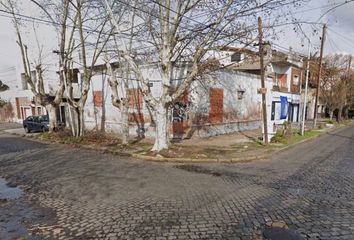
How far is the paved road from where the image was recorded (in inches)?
185

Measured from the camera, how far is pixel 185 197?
6352 mm

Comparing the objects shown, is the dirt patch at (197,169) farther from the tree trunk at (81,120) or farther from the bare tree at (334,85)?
the bare tree at (334,85)

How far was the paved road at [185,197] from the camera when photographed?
4.71 metres

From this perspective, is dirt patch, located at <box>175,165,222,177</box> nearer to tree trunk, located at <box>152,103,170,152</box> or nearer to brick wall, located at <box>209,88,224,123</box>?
tree trunk, located at <box>152,103,170,152</box>

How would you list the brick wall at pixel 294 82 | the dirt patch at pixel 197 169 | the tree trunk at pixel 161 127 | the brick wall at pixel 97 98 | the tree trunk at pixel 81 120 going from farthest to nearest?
the brick wall at pixel 294 82
the brick wall at pixel 97 98
the tree trunk at pixel 81 120
the tree trunk at pixel 161 127
the dirt patch at pixel 197 169

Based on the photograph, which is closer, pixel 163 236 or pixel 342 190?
pixel 163 236

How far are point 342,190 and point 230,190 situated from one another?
117 inches

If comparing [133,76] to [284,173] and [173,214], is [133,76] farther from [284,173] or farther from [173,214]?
[173,214]

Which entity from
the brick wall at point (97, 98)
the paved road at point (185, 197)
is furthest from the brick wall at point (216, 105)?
the brick wall at point (97, 98)

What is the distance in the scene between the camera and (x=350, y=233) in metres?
4.55

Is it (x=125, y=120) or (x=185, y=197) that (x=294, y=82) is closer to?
(x=125, y=120)

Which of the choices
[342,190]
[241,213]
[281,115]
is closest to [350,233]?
[241,213]

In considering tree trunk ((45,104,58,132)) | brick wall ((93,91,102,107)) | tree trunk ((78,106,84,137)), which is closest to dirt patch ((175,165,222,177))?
tree trunk ((78,106,84,137))

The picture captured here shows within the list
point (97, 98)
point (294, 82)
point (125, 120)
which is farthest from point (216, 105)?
point (294, 82)
